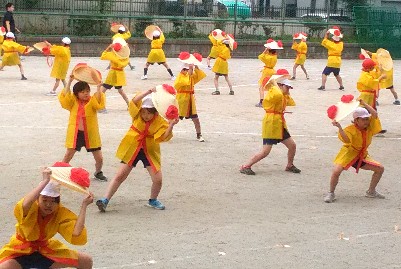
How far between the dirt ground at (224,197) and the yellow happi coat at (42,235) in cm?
120

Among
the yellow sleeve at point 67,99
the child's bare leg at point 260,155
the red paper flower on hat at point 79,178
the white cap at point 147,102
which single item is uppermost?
the white cap at point 147,102

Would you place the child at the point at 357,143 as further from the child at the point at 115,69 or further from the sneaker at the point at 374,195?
the child at the point at 115,69

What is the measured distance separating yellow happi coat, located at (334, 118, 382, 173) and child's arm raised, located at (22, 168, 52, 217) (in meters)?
5.38

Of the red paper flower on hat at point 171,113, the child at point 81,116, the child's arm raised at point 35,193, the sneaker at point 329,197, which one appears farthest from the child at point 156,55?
the child's arm raised at point 35,193

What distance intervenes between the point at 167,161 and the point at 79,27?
19025 millimetres

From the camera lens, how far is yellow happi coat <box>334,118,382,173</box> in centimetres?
1141

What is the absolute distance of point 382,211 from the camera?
1128cm

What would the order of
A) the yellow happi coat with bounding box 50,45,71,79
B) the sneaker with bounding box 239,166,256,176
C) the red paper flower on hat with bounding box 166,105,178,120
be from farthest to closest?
the yellow happi coat with bounding box 50,45,71,79, the sneaker with bounding box 239,166,256,176, the red paper flower on hat with bounding box 166,105,178,120

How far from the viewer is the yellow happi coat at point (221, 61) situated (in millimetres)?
21969

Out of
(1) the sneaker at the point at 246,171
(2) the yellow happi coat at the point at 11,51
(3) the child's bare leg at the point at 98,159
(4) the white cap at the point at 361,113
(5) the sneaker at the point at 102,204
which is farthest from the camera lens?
(2) the yellow happi coat at the point at 11,51

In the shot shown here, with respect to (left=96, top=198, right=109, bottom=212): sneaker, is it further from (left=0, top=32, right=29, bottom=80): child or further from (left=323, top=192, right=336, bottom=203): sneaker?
(left=0, top=32, right=29, bottom=80): child

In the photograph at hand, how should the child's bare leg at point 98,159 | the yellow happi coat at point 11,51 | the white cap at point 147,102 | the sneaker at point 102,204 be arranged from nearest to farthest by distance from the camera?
the white cap at point 147,102, the sneaker at point 102,204, the child's bare leg at point 98,159, the yellow happi coat at point 11,51

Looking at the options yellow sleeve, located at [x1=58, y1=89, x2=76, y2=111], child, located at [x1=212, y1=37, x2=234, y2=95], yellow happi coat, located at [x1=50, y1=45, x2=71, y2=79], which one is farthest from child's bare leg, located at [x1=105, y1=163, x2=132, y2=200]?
child, located at [x1=212, y1=37, x2=234, y2=95]

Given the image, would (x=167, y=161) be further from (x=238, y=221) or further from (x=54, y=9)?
(x=54, y=9)
